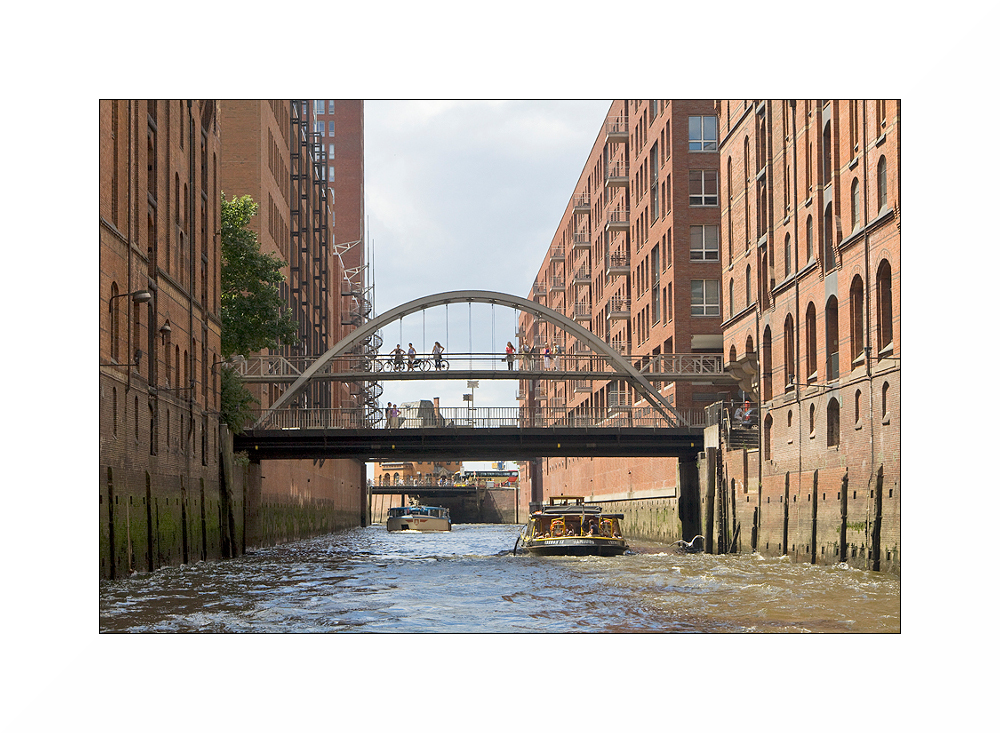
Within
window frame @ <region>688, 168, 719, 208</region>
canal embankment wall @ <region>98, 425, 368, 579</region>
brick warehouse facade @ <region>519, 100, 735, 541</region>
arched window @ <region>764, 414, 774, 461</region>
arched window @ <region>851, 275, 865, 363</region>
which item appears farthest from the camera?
window frame @ <region>688, 168, 719, 208</region>

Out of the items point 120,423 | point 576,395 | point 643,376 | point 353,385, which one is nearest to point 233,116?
point 643,376

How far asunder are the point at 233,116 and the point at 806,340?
30.0 metres

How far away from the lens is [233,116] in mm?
55312

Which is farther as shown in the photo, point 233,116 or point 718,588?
point 233,116

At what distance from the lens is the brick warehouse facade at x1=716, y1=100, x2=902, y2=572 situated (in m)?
28.3

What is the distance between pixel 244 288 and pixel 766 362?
64.5 ft

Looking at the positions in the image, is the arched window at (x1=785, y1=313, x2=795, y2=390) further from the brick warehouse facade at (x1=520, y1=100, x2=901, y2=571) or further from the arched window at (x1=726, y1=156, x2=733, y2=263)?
the arched window at (x1=726, y1=156, x2=733, y2=263)

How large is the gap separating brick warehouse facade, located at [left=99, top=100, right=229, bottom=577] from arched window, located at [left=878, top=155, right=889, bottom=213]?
1677 cm

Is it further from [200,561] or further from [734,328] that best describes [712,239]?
[200,561]

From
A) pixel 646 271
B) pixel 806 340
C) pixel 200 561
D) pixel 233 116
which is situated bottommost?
pixel 200 561

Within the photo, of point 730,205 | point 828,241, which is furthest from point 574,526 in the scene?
point 828,241

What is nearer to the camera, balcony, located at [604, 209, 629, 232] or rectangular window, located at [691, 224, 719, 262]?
rectangular window, located at [691, 224, 719, 262]

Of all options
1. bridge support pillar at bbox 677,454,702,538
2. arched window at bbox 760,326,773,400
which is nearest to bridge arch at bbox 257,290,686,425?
bridge support pillar at bbox 677,454,702,538

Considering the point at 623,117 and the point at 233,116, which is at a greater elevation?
the point at 623,117
